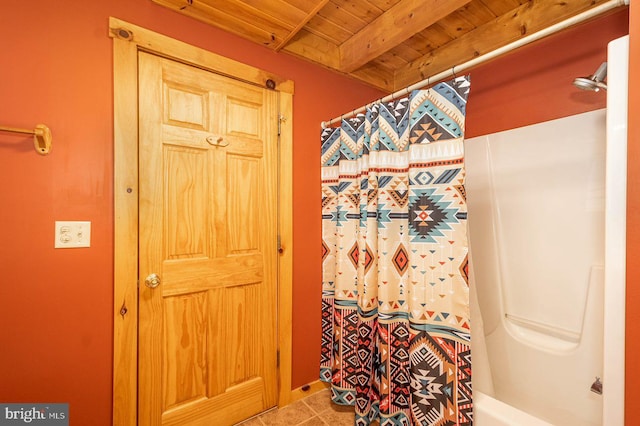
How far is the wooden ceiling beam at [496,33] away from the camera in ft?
4.88

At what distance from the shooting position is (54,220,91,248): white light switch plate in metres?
1.16

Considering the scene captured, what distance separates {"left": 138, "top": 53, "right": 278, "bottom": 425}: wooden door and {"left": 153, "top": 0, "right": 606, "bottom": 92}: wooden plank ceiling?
1.08ft

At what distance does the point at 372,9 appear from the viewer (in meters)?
1.62

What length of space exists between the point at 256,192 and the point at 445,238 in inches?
41.2

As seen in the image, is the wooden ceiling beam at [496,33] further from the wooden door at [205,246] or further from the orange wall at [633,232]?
the wooden door at [205,246]

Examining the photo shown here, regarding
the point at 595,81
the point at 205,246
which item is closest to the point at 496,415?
the point at 595,81

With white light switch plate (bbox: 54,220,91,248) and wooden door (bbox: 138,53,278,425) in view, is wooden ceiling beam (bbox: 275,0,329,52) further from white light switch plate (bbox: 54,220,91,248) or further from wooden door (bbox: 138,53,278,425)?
white light switch plate (bbox: 54,220,91,248)

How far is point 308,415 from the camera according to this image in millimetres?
1660

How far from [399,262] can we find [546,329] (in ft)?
2.70

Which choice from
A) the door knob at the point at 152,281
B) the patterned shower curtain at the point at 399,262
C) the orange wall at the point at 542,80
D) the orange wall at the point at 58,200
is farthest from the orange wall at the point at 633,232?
the orange wall at the point at 58,200

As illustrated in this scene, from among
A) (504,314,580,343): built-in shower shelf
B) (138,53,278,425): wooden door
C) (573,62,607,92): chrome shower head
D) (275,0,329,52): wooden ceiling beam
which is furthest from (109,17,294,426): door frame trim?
(504,314,580,343): built-in shower shelf

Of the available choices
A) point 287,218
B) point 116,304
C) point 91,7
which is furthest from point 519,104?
point 116,304

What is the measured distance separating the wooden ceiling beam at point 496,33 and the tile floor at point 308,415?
235cm

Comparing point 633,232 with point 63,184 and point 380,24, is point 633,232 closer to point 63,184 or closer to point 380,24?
point 380,24
